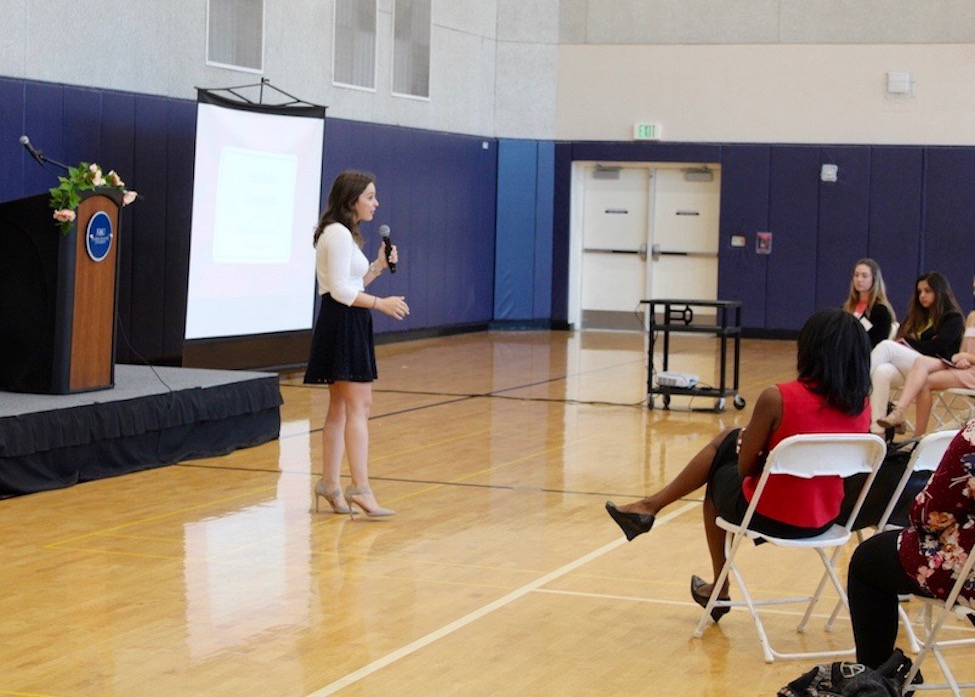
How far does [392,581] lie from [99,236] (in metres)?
3.64

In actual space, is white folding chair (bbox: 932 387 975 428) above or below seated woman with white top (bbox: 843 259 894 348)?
below

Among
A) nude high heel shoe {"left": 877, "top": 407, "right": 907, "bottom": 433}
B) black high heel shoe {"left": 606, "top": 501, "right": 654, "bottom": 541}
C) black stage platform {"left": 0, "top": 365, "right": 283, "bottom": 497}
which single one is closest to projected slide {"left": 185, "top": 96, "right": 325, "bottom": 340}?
black stage platform {"left": 0, "top": 365, "right": 283, "bottom": 497}

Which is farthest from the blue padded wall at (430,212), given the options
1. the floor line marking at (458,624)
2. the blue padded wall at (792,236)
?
the floor line marking at (458,624)

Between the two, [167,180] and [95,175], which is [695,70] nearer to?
[167,180]

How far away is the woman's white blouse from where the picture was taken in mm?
6629

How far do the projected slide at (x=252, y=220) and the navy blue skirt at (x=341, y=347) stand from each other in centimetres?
556

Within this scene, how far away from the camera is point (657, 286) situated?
19.6 meters

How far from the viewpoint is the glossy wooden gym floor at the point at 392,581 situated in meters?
4.48

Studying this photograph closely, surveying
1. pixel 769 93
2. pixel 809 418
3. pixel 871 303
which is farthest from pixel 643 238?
pixel 809 418

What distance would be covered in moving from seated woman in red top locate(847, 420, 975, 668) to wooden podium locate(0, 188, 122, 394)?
532cm

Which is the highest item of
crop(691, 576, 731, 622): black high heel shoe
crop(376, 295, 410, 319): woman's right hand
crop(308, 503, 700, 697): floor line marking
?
crop(376, 295, 410, 319): woman's right hand

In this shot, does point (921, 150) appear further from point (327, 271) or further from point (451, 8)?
point (327, 271)

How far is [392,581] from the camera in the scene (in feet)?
18.7

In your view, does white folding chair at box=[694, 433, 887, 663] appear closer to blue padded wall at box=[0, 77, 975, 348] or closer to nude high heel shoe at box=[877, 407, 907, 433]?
→ nude high heel shoe at box=[877, 407, 907, 433]
